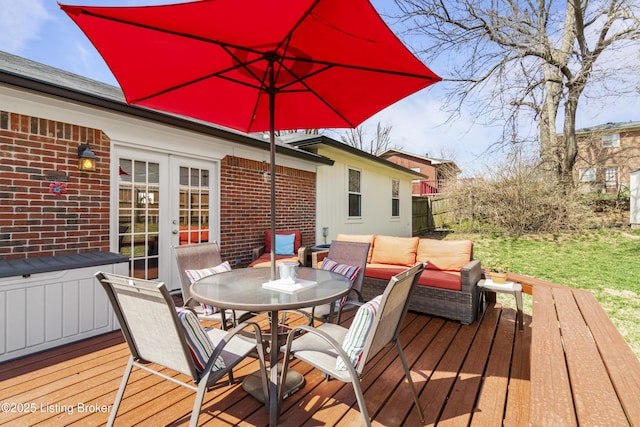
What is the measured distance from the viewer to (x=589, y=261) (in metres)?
7.84

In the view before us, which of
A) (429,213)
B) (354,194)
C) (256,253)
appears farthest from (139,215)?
(429,213)

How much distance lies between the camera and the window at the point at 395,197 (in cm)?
1231

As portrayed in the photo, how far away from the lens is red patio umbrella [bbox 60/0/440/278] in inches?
71.0

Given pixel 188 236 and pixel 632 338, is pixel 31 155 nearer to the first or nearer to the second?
pixel 188 236

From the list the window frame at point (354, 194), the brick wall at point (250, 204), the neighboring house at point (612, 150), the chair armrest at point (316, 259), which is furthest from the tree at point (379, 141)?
the chair armrest at point (316, 259)

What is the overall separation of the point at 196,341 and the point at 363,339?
0.97m

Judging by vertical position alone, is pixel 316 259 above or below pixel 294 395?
above

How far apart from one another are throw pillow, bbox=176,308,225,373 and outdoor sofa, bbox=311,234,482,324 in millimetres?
2636

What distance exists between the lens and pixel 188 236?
5.11 meters

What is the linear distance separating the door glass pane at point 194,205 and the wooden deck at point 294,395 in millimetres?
2157

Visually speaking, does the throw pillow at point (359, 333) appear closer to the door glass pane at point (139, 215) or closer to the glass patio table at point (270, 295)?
the glass patio table at point (270, 295)

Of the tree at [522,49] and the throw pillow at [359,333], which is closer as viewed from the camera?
the throw pillow at [359,333]

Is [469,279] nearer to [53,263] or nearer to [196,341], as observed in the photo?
[196,341]

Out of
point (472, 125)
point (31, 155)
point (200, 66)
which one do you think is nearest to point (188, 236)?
point (31, 155)
